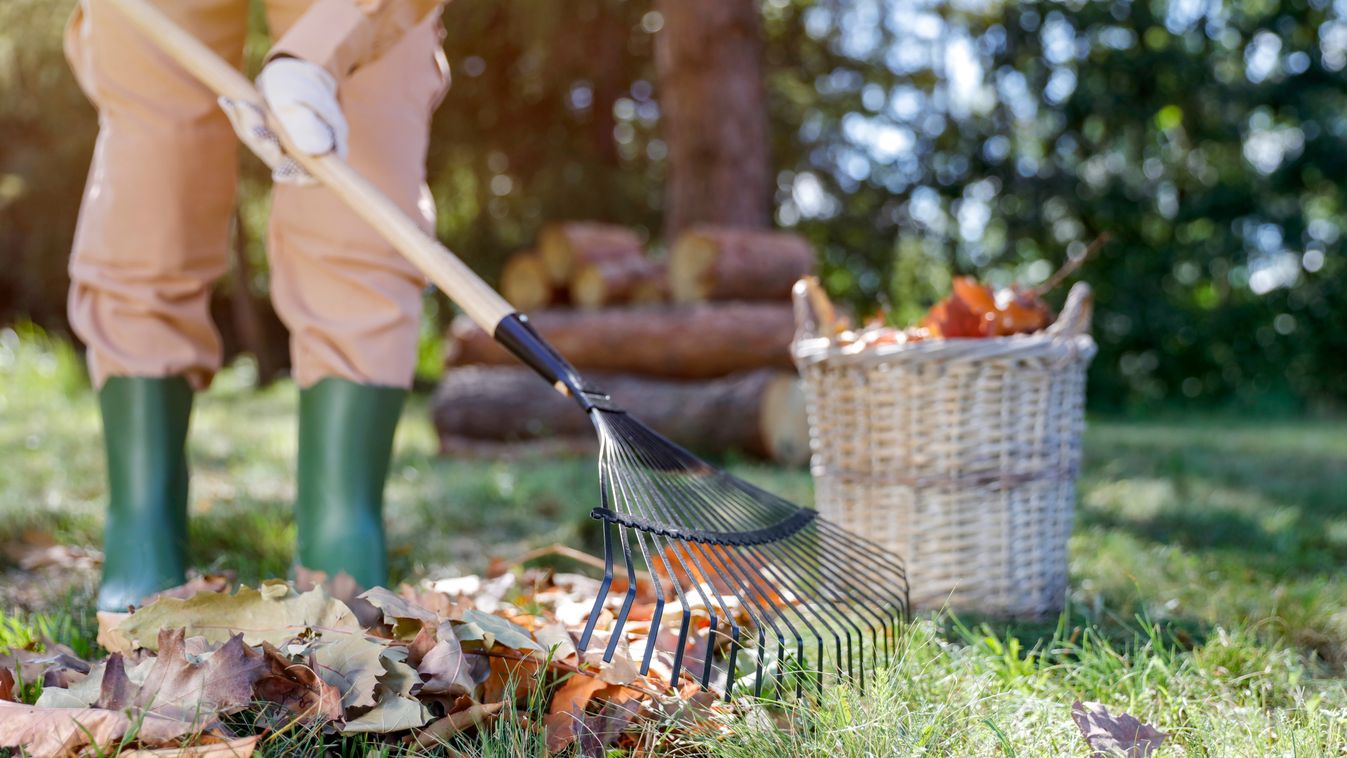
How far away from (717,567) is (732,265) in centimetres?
302

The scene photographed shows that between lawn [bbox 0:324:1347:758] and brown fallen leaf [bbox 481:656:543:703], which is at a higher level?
brown fallen leaf [bbox 481:656:543:703]

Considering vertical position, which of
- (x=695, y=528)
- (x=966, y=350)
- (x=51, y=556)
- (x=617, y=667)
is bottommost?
(x=51, y=556)

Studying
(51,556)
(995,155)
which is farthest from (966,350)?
(995,155)

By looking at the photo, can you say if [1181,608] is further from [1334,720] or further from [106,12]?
[106,12]

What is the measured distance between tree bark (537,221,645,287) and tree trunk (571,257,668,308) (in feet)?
0.22

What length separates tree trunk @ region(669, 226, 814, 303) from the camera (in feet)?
13.7

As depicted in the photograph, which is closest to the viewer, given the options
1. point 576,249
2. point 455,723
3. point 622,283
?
point 455,723

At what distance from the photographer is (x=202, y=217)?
1.71 m

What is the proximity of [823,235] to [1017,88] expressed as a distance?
176cm

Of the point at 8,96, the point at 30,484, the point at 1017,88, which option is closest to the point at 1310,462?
the point at 30,484

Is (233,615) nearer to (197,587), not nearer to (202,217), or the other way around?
(197,587)

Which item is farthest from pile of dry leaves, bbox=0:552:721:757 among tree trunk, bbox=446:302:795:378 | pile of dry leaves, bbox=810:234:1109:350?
tree trunk, bbox=446:302:795:378

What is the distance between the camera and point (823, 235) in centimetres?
850

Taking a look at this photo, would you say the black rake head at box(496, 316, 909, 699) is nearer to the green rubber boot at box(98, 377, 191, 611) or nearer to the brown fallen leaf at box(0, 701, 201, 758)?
the brown fallen leaf at box(0, 701, 201, 758)
